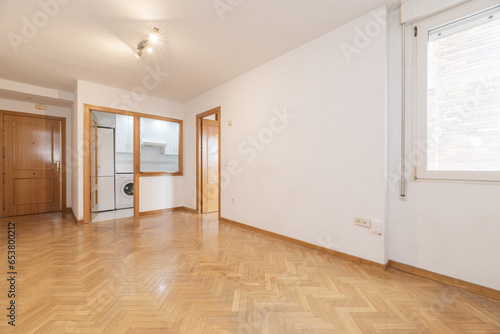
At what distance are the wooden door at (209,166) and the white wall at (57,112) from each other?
330cm

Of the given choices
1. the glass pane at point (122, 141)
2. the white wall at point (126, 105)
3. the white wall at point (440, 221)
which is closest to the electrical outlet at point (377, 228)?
the white wall at point (440, 221)

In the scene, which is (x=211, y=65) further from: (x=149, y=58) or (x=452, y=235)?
(x=452, y=235)

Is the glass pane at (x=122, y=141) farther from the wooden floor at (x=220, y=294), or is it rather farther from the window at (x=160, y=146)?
the wooden floor at (x=220, y=294)

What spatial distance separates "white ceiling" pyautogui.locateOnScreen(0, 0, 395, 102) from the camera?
2.16 m

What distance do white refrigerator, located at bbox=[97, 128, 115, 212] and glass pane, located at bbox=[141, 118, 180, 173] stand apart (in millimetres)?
1120

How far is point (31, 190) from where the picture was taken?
4785mm

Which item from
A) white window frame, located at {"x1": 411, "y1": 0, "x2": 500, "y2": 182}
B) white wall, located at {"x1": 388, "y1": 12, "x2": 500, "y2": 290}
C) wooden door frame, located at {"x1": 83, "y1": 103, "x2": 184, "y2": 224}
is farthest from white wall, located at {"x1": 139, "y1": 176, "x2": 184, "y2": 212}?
white window frame, located at {"x1": 411, "y1": 0, "x2": 500, "y2": 182}

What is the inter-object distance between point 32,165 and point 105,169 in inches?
56.3

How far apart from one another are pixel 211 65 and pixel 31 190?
195 inches

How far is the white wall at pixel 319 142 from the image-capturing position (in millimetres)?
2246

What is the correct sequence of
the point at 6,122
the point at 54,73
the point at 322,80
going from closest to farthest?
the point at 322,80
the point at 54,73
the point at 6,122

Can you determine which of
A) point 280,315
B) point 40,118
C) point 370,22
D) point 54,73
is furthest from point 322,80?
point 40,118

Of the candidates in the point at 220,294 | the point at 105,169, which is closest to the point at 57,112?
the point at 105,169

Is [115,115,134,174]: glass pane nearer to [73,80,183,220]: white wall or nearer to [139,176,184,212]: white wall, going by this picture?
[73,80,183,220]: white wall
